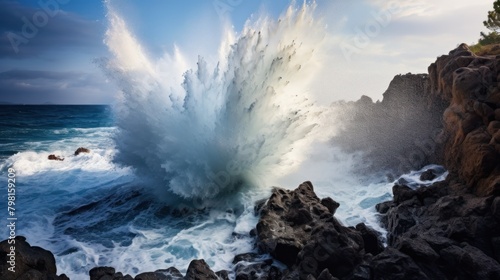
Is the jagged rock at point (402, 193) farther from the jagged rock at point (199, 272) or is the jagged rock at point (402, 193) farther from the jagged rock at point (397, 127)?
the jagged rock at point (199, 272)

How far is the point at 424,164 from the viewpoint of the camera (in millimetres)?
12438

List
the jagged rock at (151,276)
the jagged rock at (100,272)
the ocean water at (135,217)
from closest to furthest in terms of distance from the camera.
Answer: the jagged rock at (151,276) → the jagged rock at (100,272) → the ocean water at (135,217)

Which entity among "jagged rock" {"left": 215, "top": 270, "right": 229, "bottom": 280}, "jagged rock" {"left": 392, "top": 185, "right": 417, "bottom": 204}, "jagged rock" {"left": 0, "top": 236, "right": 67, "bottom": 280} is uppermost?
"jagged rock" {"left": 392, "top": 185, "right": 417, "bottom": 204}

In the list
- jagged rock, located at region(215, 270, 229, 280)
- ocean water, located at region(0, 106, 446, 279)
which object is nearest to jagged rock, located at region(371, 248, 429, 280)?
jagged rock, located at region(215, 270, 229, 280)

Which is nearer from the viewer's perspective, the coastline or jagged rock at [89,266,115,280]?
the coastline

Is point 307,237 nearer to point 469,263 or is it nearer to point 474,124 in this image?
point 469,263

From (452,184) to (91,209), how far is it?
41.8 ft

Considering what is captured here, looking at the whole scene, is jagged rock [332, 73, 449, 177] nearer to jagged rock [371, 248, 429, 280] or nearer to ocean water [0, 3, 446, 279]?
ocean water [0, 3, 446, 279]

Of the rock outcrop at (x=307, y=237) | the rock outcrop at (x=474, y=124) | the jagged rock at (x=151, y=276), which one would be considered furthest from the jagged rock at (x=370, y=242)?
the jagged rock at (x=151, y=276)

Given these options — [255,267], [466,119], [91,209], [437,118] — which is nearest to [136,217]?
[91,209]

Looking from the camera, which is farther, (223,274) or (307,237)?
(307,237)

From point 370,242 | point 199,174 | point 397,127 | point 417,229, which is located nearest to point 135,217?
point 199,174

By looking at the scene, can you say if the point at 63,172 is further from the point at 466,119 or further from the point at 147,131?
the point at 466,119

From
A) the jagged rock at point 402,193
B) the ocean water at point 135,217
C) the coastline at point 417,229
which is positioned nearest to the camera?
the coastline at point 417,229
